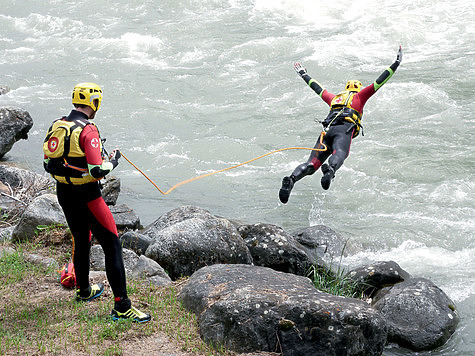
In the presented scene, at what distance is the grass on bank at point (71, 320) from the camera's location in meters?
5.84

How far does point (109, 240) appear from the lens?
20.5ft

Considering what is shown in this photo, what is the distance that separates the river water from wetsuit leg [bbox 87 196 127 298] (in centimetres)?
367

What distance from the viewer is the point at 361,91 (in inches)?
430

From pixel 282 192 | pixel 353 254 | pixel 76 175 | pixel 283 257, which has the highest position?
pixel 76 175

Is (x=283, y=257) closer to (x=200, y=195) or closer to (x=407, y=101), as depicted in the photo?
(x=200, y=195)

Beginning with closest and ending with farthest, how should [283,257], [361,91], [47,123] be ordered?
[283,257] → [361,91] → [47,123]

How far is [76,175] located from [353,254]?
6.51 metres

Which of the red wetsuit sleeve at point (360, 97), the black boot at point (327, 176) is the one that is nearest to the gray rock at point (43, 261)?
the black boot at point (327, 176)

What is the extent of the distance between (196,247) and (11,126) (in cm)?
803

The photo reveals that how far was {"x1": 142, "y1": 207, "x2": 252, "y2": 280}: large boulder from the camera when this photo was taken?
8.00 metres

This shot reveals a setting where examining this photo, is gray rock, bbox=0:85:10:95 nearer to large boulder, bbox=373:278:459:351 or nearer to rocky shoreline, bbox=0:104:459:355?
rocky shoreline, bbox=0:104:459:355

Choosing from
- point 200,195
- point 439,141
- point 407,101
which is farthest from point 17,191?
point 407,101

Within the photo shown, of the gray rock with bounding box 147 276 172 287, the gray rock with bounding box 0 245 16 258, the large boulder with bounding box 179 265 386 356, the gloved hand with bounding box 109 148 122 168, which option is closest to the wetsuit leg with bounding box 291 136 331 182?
the gray rock with bounding box 147 276 172 287

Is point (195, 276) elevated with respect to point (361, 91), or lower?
lower
